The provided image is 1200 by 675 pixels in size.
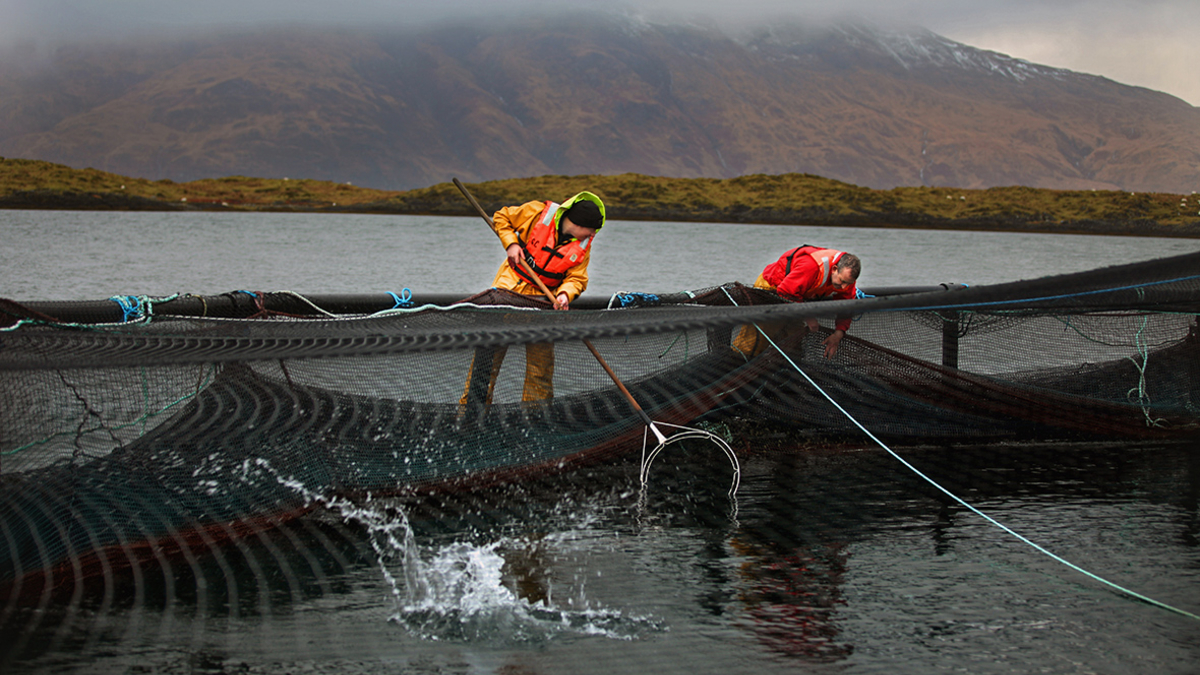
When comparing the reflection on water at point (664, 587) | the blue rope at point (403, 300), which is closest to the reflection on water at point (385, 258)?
the blue rope at point (403, 300)

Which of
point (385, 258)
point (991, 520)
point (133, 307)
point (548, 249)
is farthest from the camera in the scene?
point (385, 258)

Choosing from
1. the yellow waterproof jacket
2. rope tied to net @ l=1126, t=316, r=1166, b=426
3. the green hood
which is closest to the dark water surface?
rope tied to net @ l=1126, t=316, r=1166, b=426

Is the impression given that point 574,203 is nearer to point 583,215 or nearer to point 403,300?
point 583,215

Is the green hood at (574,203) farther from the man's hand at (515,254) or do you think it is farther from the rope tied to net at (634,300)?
the rope tied to net at (634,300)

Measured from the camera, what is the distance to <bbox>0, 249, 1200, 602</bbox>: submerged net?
3561 millimetres

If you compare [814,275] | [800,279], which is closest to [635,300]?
[800,279]

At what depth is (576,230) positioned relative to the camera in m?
5.71

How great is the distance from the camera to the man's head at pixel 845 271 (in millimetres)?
5980

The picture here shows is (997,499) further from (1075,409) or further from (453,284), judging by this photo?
(453,284)

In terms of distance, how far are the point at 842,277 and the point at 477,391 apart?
109 inches

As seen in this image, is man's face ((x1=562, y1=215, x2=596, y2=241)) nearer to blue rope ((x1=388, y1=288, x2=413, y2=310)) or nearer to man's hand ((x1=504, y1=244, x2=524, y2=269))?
man's hand ((x1=504, y1=244, x2=524, y2=269))

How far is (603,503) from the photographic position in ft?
16.2

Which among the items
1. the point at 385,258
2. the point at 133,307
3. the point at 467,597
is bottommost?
the point at 467,597

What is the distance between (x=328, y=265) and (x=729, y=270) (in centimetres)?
1335
